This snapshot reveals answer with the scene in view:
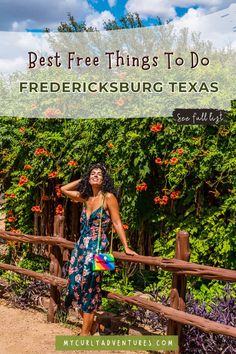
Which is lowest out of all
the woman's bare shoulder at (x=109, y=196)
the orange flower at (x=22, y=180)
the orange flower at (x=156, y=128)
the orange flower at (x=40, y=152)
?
the woman's bare shoulder at (x=109, y=196)

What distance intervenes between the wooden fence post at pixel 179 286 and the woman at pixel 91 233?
1.60ft

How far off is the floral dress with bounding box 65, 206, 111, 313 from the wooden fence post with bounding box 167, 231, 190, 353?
0.71m

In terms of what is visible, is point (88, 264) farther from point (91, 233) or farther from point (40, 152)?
point (40, 152)

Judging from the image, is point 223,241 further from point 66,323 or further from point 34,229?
point 34,229

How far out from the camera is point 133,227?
6.85 metres

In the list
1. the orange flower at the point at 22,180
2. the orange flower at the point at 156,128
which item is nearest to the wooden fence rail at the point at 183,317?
the orange flower at the point at 156,128

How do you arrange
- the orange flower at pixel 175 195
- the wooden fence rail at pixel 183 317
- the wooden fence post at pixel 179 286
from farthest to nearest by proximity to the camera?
the orange flower at pixel 175 195, the wooden fence post at pixel 179 286, the wooden fence rail at pixel 183 317

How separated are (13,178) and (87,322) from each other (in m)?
3.75

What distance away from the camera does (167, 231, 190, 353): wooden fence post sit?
4.81 m

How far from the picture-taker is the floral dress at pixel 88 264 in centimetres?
506

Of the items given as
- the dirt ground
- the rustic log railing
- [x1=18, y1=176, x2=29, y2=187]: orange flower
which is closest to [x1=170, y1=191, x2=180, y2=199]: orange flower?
the rustic log railing

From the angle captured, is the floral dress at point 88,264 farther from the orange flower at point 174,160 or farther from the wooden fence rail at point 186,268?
the orange flower at point 174,160

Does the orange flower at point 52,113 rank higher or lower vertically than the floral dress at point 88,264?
higher

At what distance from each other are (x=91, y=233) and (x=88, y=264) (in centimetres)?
28
